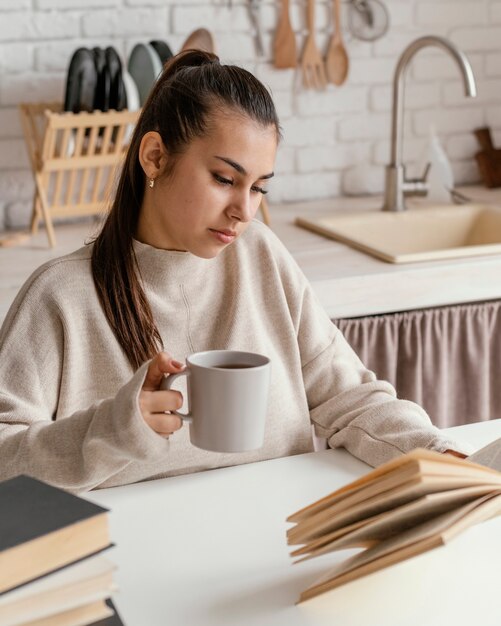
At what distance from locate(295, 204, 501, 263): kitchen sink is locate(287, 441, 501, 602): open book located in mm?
1613

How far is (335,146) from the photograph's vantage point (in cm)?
278

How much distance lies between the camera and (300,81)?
106 inches

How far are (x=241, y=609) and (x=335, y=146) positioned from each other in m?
2.06

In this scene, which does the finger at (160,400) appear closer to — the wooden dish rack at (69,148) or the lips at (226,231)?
the lips at (226,231)

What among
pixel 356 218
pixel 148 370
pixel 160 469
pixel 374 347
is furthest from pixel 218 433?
pixel 356 218

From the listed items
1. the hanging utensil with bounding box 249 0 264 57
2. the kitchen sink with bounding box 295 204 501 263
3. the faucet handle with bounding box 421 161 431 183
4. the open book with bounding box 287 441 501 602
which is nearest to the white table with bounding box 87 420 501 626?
the open book with bounding box 287 441 501 602

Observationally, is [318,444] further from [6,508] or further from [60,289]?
[6,508]

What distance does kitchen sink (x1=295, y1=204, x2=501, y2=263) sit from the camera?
2.50 metres

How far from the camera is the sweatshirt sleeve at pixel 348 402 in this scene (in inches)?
48.3

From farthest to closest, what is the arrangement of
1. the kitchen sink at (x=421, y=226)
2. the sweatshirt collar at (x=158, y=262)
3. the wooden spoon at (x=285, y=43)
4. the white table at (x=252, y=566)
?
1. the wooden spoon at (x=285, y=43)
2. the kitchen sink at (x=421, y=226)
3. the sweatshirt collar at (x=158, y=262)
4. the white table at (x=252, y=566)

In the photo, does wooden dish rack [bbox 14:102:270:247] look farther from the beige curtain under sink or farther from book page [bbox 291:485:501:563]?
book page [bbox 291:485:501:563]

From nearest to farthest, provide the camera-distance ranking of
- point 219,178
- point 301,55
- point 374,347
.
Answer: point 219,178, point 374,347, point 301,55

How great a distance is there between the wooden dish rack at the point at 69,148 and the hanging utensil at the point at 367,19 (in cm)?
78

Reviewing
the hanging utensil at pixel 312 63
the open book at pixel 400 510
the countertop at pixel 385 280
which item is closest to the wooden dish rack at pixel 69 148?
the countertop at pixel 385 280
